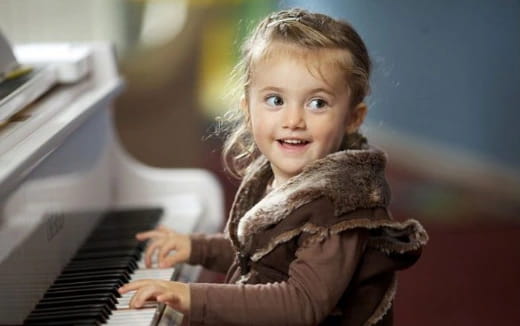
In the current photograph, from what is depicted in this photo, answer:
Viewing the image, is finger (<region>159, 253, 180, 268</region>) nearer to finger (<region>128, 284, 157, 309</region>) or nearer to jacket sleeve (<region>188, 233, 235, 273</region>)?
jacket sleeve (<region>188, 233, 235, 273</region>)

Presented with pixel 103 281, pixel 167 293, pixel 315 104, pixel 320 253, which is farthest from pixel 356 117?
pixel 103 281

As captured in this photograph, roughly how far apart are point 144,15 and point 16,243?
282cm

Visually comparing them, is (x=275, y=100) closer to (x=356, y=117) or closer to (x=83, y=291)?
(x=356, y=117)

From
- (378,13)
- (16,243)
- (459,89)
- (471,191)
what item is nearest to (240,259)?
(16,243)

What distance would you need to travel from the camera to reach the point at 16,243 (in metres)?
1.64

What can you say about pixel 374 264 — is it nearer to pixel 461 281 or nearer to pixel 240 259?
pixel 240 259

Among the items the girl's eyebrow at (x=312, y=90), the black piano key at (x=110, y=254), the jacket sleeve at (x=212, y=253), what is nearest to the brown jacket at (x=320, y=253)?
the girl's eyebrow at (x=312, y=90)

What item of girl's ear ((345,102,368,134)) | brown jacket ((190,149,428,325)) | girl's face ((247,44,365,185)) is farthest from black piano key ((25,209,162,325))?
girl's ear ((345,102,368,134))

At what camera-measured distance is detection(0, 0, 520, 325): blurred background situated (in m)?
1.81

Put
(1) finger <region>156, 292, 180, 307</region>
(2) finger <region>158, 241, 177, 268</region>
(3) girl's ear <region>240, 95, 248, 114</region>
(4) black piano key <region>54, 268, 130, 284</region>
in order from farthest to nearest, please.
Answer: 1. (2) finger <region>158, 241, 177, 268</region>
2. (4) black piano key <region>54, 268, 130, 284</region>
3. (3) girl's ear <region>240, 95, 248, 114</region>
4. (1) finger <region>156, 292, 180, 307</region>

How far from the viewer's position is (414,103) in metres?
1.83

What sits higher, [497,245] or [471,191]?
[471,191]

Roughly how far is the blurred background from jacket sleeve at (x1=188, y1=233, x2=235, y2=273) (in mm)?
233

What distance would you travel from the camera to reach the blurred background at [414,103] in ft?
5.95
